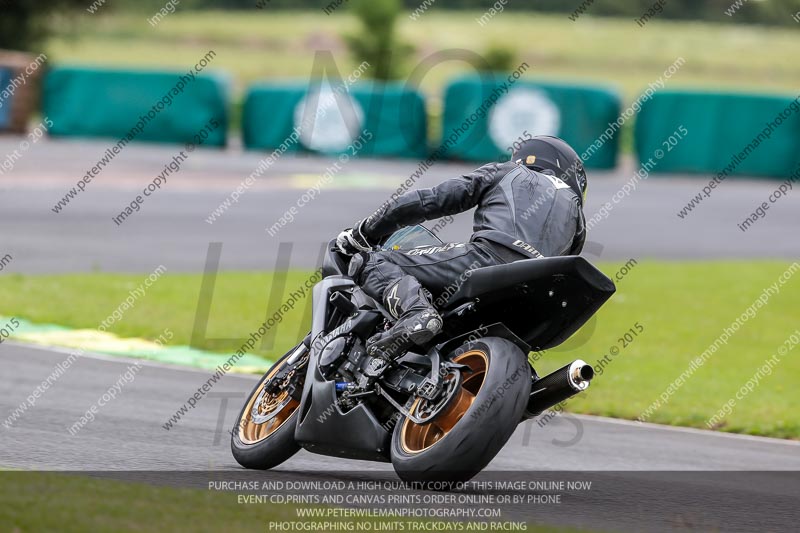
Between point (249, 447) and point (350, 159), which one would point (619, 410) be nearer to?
point (249, 447)

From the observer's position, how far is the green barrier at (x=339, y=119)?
3062cm

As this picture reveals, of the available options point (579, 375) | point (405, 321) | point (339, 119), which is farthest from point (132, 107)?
point (579, 375)

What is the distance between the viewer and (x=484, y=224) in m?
6.46

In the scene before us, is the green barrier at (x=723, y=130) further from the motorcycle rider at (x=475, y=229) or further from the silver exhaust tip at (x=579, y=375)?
the silver exhaust tip at (x=579, y=375)

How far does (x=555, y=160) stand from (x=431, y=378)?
1.37 metres

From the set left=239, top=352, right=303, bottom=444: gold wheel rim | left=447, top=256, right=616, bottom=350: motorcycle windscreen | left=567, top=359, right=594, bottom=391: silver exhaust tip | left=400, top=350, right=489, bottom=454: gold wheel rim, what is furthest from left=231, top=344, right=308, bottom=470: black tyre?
left=567, top=359, right=594, bottom=391: silver exhaust tip

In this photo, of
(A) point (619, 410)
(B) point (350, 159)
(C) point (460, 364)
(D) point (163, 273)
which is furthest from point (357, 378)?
(B) point (350, 159)

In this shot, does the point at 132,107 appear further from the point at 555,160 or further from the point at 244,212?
the point at 555,160

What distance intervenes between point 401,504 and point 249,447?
130cm

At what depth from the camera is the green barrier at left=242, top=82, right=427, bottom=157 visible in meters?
30.6

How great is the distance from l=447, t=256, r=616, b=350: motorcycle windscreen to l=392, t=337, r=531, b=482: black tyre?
25cm

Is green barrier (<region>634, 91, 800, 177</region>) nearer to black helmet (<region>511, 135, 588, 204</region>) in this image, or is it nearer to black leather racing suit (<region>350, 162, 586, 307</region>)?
black helmet (<region>511, 135, 588, 204</region>)

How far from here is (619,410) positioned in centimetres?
975

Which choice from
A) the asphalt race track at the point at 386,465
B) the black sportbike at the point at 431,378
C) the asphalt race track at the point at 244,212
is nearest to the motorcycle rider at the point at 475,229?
the black sportbike at the point at 431,378
